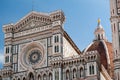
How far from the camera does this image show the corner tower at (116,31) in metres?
37.1

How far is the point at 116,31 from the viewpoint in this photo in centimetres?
3834

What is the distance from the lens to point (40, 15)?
3934 cm

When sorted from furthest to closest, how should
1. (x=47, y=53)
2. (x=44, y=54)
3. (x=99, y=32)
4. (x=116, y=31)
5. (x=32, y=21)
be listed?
(x=99, y=32)
(x=32, y=21)
(x=116, y=31)
(x=44, y=54)
(x=47, y=53)

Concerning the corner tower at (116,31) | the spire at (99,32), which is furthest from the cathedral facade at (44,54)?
the spire at (99,32)

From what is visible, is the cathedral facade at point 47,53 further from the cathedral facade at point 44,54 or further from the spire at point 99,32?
the spire at point 99,32

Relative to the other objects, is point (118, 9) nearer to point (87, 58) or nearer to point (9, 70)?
point (87, 58)

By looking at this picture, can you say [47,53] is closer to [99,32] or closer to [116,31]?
[116,31]

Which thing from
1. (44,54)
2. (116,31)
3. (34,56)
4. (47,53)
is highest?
(116,31)

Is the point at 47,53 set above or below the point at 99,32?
below

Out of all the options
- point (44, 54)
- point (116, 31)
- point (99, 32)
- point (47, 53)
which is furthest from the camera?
point (99, 32)

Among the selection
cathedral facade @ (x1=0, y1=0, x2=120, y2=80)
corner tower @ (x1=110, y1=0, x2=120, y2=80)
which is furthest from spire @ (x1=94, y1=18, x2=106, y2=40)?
corner tower @ (x1=110, y1=0, x2=120, y2=80)

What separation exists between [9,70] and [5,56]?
2003mm

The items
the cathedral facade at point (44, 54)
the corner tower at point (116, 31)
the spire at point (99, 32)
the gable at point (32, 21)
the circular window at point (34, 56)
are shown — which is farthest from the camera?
the spire at point (99, 32)

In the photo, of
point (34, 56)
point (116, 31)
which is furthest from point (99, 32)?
point (34, 56)
